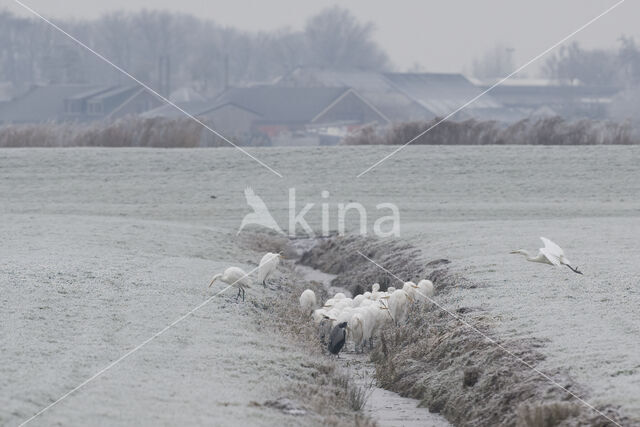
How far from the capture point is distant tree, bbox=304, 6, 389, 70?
137 m

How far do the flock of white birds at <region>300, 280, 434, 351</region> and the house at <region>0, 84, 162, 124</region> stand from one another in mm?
70216

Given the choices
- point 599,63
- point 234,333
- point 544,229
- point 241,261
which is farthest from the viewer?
point 599,63

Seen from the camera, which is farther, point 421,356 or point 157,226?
point 157,226

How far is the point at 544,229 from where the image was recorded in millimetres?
22906

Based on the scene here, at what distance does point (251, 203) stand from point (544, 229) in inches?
460

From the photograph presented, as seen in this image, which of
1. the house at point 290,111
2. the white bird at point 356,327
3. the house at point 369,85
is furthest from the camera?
the house at point 369,85

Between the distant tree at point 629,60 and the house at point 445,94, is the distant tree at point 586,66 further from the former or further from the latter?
the house at point 445,94

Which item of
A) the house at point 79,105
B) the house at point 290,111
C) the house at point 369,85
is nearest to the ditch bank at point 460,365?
the house at point 290,111

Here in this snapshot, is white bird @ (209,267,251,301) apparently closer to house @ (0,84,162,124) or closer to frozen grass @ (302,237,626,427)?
frozen grass @ (302,237,626,427)

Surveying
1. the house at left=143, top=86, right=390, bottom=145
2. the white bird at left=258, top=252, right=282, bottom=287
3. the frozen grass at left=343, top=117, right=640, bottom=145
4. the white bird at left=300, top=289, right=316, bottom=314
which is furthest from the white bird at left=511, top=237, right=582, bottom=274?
the house at left=143, top=86, right=390, bottom=145

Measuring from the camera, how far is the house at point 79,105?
85938 mm

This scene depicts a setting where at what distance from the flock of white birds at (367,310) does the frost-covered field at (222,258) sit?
0.92m

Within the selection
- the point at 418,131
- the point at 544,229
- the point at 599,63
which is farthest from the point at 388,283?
the point at 599,63

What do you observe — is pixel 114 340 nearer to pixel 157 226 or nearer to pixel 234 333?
pixel 234 333
